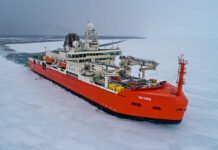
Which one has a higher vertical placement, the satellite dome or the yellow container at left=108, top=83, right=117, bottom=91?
the satellite dome

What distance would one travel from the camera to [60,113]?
13625mm

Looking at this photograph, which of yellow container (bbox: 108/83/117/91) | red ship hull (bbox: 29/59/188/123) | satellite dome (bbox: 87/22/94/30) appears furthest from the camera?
satellite dome (bbox: 87/22/94/30)

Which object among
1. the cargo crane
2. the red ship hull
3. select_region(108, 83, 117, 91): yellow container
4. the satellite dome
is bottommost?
the red ship hull

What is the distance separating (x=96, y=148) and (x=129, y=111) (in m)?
3.30

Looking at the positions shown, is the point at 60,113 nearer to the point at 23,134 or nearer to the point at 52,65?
the point at 23,134

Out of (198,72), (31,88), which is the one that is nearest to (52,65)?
(31,88)

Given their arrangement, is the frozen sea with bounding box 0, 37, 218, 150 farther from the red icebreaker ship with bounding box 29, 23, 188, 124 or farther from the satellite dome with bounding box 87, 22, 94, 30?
the satellite dome with bounding box 87, 22, 94, 30

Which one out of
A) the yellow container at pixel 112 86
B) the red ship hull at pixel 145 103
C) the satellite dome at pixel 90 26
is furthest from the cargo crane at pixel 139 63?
the satellite dome at pixel 90 26

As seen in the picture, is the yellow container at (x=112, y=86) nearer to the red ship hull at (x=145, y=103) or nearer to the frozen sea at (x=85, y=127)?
the red ship hull at (x=145, y=103)

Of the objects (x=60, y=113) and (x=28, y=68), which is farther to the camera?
(x=28, y=68)

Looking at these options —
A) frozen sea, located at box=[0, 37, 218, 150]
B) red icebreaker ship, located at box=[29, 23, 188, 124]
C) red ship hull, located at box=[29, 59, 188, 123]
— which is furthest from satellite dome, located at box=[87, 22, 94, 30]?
red ship hull, located at box=[29, 59, 188, 123]

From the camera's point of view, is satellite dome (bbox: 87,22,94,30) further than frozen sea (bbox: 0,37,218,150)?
Yes

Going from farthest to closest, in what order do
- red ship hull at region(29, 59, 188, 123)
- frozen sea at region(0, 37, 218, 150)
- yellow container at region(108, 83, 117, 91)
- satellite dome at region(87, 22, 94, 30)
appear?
satellite dome at region(87, 22, 94, 30), yellow container at region(108, 83, 117, 91), red ship hull at region(29, 59, 188, 123), frozen sea at region(0, 37, 218, 150)

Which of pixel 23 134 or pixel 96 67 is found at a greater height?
pixel 96 67
